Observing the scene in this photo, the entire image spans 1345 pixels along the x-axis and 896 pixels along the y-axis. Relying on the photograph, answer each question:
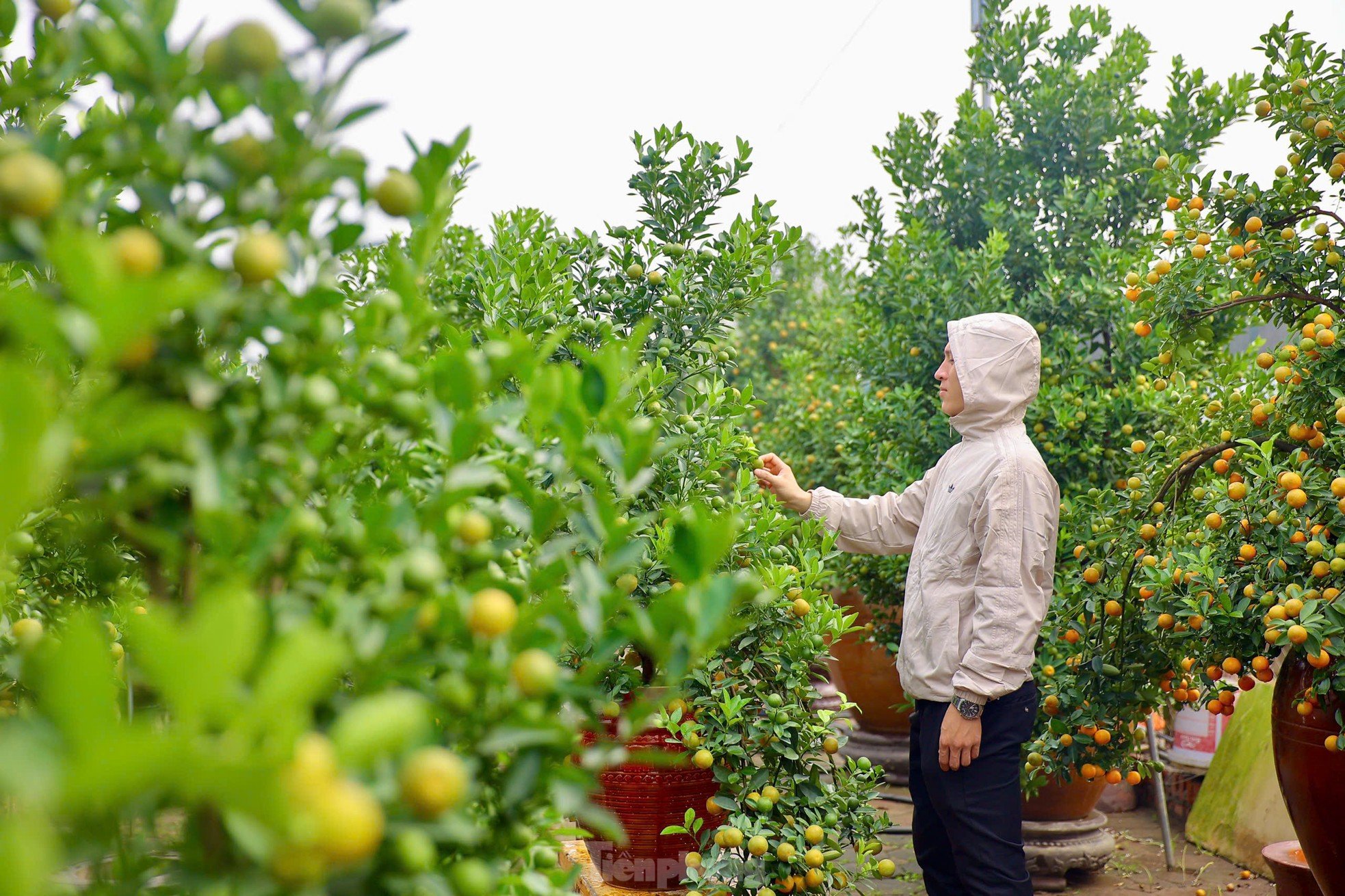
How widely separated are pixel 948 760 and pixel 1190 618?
2.12 feet

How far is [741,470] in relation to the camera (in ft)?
7.59

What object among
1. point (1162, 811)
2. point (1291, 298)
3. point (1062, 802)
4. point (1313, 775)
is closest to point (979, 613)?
point (1313, 775)

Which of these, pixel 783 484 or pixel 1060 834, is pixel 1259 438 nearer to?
pixel 783 484

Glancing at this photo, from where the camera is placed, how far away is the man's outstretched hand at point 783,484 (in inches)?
103

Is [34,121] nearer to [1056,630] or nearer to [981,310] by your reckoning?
[1056,630]

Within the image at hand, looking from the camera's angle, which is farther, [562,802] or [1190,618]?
[1190,618]

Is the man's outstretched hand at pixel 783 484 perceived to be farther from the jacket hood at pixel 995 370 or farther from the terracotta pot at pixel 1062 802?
the terracotta pot at pixel 1062 802

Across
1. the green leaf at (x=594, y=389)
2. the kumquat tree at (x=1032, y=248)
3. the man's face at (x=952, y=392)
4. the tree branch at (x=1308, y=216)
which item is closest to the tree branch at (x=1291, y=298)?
the tree branch at (x=1308, y=216)

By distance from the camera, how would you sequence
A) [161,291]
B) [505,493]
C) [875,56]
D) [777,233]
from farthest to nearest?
[875,56] < [777,233] < [505,493] < [161,291]

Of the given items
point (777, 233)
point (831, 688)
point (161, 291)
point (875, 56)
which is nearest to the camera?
point (161, 291)

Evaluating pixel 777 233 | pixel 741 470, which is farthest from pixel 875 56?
pixel 741 470

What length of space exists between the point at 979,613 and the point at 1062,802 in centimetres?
141

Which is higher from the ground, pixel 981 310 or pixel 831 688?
pixel 981 310

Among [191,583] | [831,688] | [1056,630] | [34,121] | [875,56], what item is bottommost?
[831,688]
